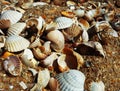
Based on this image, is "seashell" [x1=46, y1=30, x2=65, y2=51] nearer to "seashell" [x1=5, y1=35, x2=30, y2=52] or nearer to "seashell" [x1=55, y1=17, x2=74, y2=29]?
"seashell" [x1=55, y1=17, x2=74, y2=29]

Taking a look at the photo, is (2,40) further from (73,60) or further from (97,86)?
(97,86)

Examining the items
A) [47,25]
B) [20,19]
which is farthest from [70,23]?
[20,19]

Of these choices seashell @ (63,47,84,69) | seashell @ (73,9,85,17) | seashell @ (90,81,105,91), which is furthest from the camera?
seashell @ (73,9,85,17)

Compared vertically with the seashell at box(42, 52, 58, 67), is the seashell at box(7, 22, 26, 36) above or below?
above

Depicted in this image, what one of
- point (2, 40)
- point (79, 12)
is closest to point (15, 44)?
point (2, 40)

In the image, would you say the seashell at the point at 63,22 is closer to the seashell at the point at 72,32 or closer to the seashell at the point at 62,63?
the seashell at the point at 72,32

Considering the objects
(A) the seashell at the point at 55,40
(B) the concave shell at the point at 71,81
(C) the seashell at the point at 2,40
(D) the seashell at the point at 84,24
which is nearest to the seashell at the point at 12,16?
(C) the seashell at the point at 2,40

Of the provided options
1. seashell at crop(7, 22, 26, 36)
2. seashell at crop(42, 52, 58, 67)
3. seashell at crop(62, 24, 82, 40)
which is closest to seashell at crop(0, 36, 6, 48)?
seashell at crop(7, 22, 26, 36)
